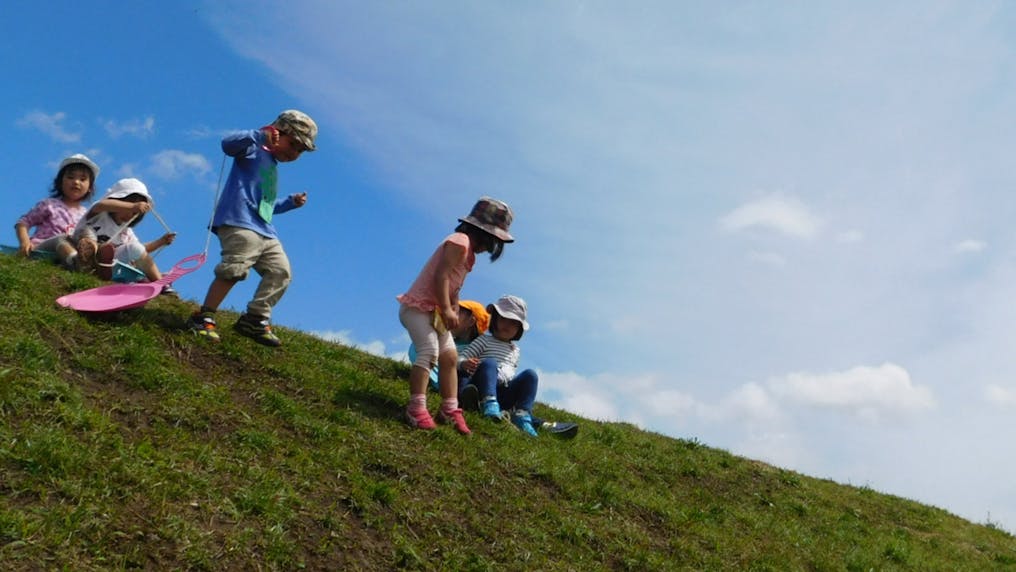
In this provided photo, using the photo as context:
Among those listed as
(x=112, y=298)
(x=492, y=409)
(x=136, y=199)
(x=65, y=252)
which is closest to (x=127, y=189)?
(x=136, y=199)

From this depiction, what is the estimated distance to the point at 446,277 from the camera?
8516 mm

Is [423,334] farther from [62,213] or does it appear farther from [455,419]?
[62,213]

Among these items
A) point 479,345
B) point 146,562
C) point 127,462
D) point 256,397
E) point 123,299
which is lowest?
point 146,562

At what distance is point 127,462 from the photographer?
612 centimetres

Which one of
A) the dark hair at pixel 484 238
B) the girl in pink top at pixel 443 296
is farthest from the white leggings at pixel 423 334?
the dark hair at pixel 484 238

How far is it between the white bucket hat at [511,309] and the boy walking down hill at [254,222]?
111 inches

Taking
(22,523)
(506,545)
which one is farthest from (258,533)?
(506,545)

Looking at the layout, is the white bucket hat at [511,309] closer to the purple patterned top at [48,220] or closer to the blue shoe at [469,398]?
the blue shoe at [469,398]

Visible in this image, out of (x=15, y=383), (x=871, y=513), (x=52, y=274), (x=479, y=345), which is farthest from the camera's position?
(x=871, y=513)

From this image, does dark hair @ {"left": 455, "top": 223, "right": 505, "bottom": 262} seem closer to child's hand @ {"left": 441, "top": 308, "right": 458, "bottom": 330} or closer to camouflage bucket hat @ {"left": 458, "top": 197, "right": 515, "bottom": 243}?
camouflage bucket hat @ {"left": 458, "top": 197, "right": 515, "bottom": 243}

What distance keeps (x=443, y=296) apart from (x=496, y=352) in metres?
2.67

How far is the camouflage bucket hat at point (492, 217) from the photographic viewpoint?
8.82m

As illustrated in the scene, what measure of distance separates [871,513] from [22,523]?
12.8 metres

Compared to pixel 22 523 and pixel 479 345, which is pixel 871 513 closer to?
pixel 479 345
